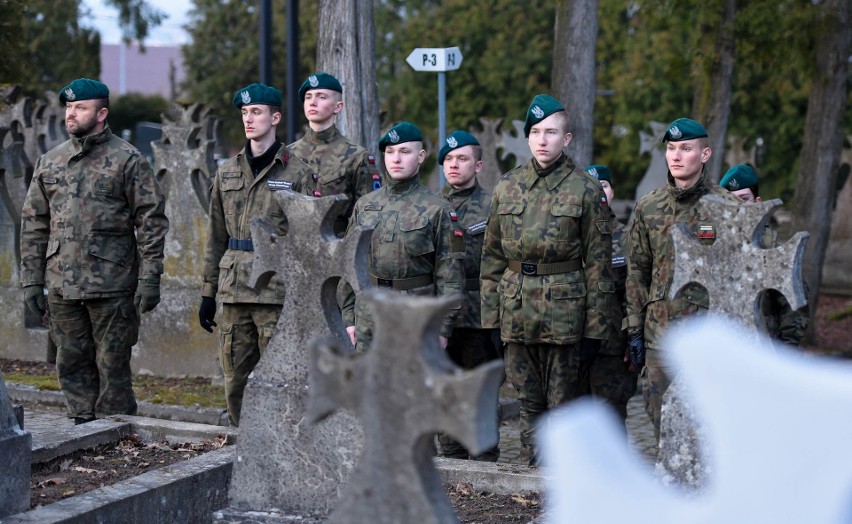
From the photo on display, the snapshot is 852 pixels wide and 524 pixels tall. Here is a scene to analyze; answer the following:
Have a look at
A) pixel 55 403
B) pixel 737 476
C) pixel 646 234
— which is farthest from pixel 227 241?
pixel 737 476

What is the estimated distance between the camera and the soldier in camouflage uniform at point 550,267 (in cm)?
654

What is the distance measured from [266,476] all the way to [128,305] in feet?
8.99

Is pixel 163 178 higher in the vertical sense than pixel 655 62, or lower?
lower

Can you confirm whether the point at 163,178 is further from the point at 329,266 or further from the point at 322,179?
the point at 329,266

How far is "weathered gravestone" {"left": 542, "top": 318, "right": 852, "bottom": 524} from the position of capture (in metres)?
1.83

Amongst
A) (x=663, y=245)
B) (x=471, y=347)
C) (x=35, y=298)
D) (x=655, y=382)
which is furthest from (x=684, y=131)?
(x=35, y=298)

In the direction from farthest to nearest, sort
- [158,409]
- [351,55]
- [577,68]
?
[577,68]
[351,55]
[158,409]

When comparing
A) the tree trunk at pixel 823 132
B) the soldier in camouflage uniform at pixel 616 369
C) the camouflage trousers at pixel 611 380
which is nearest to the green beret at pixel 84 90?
the soldier in camouflage uniform at pixel 616 369

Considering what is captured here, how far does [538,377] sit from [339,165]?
1810 millimetres

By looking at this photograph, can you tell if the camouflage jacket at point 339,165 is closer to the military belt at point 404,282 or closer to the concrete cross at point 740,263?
the military belt at point 404,282

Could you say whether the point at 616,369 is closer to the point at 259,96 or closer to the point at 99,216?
the point at 259,96

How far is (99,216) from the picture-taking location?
731 cm

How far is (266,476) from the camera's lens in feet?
16.4

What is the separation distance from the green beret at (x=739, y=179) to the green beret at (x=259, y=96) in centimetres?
274
